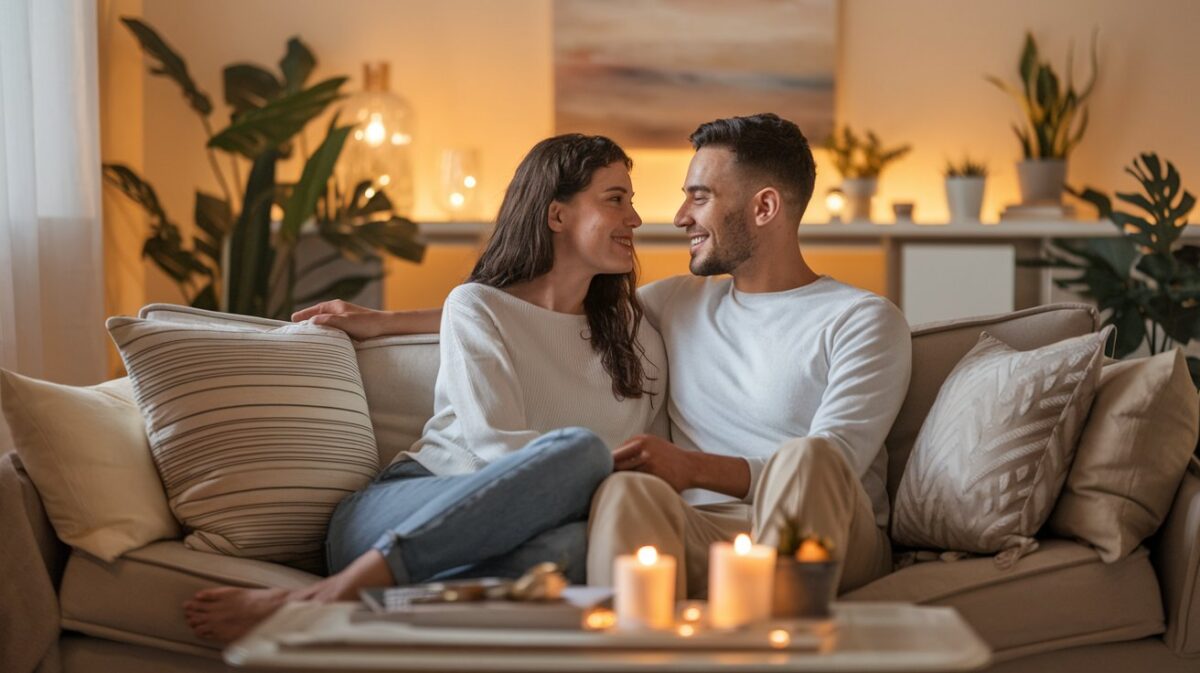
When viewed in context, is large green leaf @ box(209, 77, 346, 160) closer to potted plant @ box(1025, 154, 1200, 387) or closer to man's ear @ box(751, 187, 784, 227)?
man's ear @ box(751, 187, 784, 227)

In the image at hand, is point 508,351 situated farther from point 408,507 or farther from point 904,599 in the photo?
point 904,599

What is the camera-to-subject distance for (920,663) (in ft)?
4.42

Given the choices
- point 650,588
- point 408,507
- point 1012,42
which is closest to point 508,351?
point 408,507

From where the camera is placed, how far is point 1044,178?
188 inches

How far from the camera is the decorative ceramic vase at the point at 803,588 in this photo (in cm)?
151

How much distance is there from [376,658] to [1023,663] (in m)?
1.05

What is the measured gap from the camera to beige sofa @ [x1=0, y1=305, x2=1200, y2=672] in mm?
1957

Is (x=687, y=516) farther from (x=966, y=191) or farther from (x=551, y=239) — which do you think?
(x=966, y=191)

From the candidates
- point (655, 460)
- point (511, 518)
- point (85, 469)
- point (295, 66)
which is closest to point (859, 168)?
point (295, 66)

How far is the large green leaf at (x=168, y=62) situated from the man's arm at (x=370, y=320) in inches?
87.2

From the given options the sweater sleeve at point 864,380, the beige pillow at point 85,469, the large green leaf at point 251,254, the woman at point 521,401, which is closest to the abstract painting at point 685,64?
the large green leaf at point 251,254

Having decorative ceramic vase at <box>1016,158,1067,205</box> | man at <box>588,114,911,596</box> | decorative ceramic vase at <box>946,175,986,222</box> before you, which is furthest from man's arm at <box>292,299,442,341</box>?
decorative ceramic vase at <box>1016,158,1067,205</box>

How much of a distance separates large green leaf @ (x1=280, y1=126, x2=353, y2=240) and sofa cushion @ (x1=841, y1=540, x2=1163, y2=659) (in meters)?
2.40

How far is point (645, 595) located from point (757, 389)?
0.93 metres
